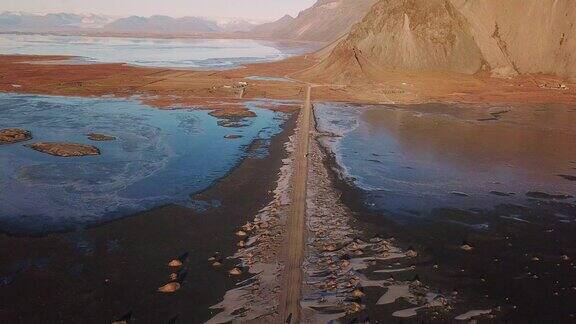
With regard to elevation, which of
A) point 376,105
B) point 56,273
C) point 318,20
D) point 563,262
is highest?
point 318,20

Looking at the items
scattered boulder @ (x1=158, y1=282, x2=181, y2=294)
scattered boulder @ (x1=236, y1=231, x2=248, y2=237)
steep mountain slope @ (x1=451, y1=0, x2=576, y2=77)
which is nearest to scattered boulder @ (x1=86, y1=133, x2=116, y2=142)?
scattered boulder @ (x1=236, y1=231, x2=248, y2=237)

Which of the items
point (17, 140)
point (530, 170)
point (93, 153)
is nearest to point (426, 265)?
point (530, 170)

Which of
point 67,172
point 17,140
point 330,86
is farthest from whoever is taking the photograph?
point 330,86

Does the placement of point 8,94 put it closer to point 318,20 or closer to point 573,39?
point 573,39

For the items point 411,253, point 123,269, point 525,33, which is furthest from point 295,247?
point 525,33

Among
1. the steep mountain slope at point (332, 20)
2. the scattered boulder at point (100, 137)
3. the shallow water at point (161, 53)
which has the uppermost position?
the steep mountain slope at point (332, 20)

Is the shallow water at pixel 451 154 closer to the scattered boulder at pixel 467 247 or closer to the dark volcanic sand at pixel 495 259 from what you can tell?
the dark volcanic sand at pixel 495 259

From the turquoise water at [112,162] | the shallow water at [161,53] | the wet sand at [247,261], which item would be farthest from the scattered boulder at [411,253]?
the shallow water at [161,53]
